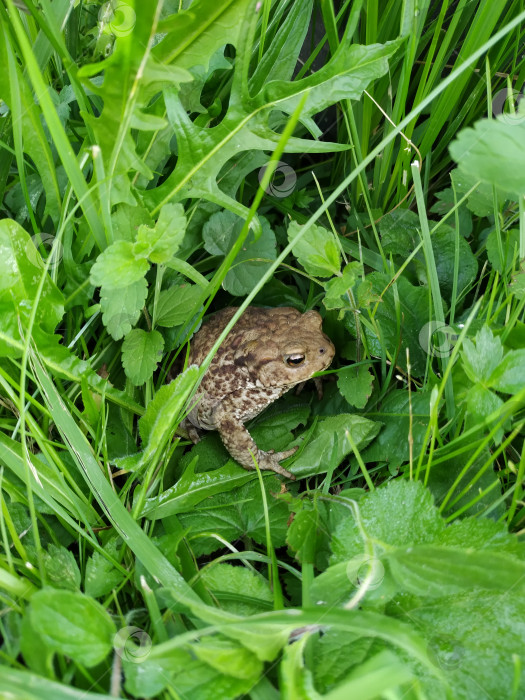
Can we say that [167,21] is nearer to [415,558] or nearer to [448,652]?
[415,558]

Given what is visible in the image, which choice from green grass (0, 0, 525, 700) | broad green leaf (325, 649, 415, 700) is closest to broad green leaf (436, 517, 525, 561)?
green grass (0, 0, 525, 700)

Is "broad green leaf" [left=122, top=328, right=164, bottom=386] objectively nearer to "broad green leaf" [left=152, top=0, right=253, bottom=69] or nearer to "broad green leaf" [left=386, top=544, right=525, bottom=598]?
"broad green leaf" [left=152, top=0, right=253, bottom=69]

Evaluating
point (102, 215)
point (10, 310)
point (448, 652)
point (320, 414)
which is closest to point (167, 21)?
point (102, 215)

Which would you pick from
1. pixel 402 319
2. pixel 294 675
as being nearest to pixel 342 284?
pixel 402 319

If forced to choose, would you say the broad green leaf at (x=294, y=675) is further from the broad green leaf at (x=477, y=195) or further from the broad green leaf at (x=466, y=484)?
the broad green leaf at (x=477, y=195)

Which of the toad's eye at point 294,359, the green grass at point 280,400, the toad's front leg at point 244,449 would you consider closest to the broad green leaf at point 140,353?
the green grass at point 280,400
